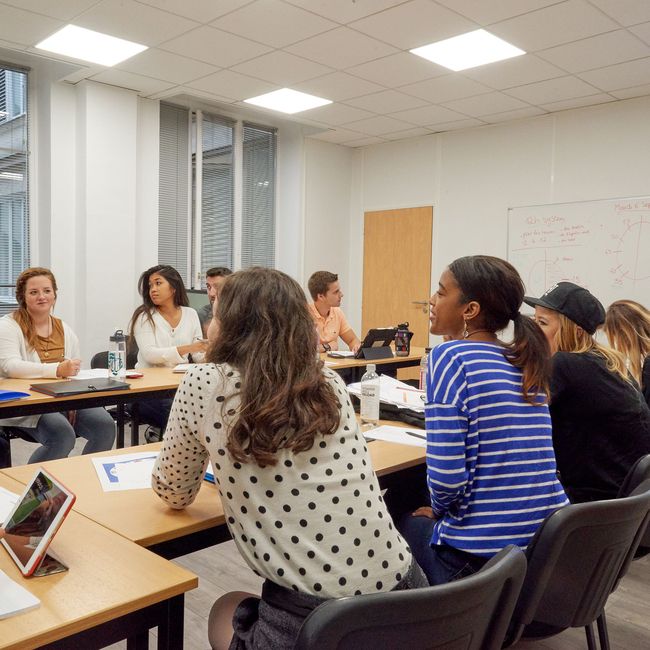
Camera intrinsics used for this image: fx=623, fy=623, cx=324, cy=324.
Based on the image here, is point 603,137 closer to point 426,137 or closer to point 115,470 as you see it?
point 426,137

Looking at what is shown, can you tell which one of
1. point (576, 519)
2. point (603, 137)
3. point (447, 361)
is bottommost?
point (576, 519)

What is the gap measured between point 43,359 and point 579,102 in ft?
14.7

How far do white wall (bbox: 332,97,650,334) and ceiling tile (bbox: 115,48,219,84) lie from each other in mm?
2112

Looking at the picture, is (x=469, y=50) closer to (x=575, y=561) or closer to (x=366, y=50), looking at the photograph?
(x=366, y=50)

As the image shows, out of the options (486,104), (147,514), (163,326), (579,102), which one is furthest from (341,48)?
(147,514)

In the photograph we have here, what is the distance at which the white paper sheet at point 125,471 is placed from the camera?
158 centimetres

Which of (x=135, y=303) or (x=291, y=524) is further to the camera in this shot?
(x=135, y=303)

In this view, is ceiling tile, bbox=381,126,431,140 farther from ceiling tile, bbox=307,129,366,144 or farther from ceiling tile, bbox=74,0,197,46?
ceiling tile, bbox=74,0,197,46

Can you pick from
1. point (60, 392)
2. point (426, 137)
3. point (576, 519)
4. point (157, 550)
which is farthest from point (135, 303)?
point (576, 519)

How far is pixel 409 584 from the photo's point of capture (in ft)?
3.86

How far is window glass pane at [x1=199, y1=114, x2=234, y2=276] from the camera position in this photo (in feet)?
20.3

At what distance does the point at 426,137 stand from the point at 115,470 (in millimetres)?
5396

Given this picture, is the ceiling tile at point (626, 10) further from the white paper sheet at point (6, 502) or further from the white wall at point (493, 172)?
the white paper sheet at point (6, 502)

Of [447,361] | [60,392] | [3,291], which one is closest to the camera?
[447,361]
